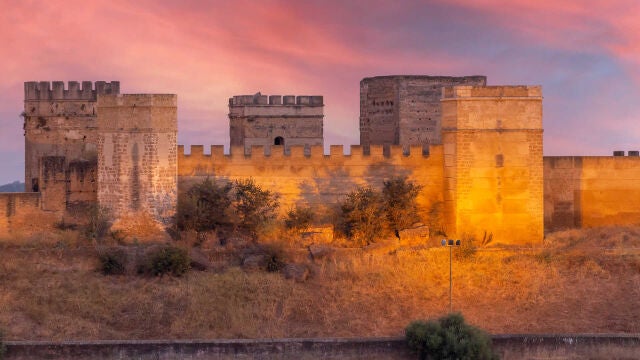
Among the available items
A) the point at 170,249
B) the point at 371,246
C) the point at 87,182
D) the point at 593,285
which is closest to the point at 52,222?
the point at 87,182

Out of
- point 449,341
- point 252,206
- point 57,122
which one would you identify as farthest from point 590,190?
point 57,122

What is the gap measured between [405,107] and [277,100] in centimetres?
520

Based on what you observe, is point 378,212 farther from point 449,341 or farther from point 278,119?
point 278,119

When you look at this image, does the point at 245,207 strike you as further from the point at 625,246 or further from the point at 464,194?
the point at 625,246

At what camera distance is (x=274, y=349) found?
14.6m

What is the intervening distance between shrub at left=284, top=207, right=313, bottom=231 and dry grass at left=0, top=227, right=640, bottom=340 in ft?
8.56

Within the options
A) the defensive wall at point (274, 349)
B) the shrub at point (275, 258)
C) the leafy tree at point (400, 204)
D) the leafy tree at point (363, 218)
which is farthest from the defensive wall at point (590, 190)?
the defensive wall at point (274, 349)

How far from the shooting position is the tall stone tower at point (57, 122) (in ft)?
97.9

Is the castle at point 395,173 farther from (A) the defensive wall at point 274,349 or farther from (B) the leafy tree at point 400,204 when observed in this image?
(A) the defensive wall at point 274,349

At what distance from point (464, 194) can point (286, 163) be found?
5372mm

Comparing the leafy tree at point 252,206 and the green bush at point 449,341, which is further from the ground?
the leafy tree at point 252,206

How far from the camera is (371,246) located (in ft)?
71.1

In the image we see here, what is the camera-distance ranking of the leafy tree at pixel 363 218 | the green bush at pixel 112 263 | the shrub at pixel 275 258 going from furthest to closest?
the leafy tree at pixel 363 218
the shrub at pixel 275 258
the green bush at pixel 112 263

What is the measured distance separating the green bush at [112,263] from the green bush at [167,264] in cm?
A: 51
